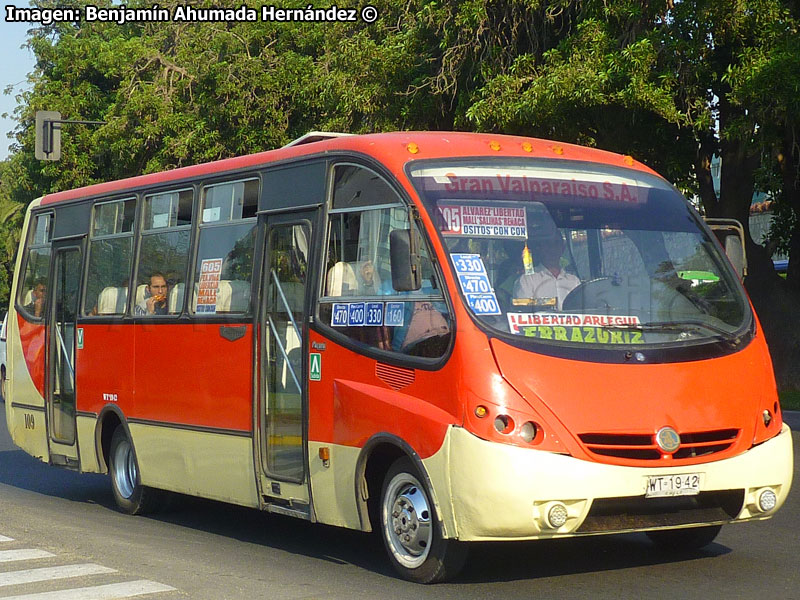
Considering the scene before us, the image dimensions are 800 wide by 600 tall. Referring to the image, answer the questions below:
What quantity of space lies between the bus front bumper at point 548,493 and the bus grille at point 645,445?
8 cm

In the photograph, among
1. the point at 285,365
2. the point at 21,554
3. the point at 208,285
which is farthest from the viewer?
the point at 208,285

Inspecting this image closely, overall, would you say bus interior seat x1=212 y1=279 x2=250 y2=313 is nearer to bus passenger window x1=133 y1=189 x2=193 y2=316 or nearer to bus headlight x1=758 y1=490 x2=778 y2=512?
bus passenger window x1=133 y1=189 x2=193 y2=316

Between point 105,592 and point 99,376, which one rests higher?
point 99,376

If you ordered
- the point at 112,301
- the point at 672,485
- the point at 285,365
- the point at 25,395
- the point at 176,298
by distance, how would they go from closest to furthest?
the point at 672,485
the point at 285,365
the point at 176,298
the point at 112,301
the point at 25,395

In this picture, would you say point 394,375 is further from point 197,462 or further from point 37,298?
point 37,298

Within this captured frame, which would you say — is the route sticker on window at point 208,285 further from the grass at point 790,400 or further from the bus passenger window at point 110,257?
the grass at point 790,400

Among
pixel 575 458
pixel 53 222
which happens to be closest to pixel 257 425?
pixel 575 458

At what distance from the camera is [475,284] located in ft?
24.2

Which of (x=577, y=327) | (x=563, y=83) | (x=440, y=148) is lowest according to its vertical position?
(x=577, y=327)

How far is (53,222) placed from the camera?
41.8ft

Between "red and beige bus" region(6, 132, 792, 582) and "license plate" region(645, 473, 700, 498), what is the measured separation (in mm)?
11

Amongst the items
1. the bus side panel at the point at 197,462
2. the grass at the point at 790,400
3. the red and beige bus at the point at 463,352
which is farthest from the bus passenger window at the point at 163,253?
the grass at the point at 790,400

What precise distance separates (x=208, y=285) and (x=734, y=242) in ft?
12.2

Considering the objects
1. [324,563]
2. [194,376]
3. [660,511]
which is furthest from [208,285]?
[660,511]
